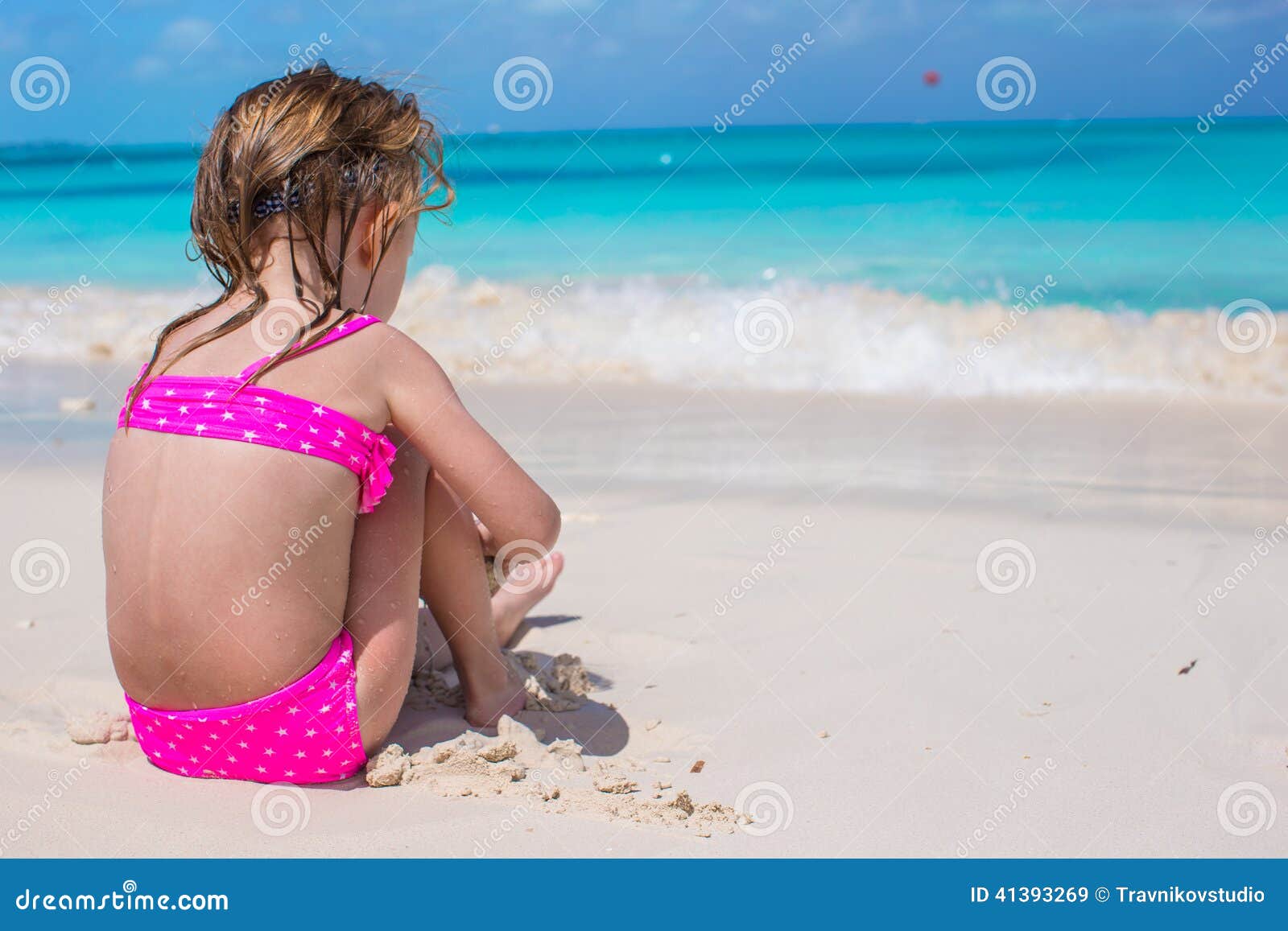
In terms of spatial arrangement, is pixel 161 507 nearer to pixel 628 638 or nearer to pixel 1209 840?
pixel 628 638

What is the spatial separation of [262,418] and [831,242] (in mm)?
12520

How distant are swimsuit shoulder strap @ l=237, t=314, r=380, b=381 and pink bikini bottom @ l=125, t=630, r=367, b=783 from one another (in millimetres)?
510

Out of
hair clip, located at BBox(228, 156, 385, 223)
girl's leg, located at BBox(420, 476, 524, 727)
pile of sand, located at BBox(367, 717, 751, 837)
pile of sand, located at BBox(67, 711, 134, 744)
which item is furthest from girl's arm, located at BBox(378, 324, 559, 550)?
pile of sand, located at BBox(67, 711, 134, 744)

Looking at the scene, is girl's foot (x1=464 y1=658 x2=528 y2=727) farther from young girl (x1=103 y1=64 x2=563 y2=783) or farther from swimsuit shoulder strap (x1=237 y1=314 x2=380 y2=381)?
swimsuit shoulder strap (x1=237 y1=314 x2=380 y2=381)

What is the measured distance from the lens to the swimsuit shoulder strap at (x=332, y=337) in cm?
203

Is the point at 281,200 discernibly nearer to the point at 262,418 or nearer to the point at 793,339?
the point at 262,418

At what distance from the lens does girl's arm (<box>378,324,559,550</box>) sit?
6.84 feet

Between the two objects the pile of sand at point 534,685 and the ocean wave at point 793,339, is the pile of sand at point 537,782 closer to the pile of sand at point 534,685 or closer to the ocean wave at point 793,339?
the pile of sand at point 534,685

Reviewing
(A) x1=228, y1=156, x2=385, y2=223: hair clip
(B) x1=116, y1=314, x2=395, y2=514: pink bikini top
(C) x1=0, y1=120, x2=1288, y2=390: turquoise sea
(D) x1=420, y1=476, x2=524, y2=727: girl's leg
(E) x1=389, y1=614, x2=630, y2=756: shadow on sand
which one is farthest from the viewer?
(C) x1=0, y1=120, x2=1288, y2=390: turquoise sea

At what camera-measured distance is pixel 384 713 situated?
2.25 metres

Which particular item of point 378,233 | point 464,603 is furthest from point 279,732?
point 378,233

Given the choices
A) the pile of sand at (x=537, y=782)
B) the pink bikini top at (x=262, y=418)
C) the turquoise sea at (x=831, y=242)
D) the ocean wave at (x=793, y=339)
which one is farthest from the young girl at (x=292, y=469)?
the ocean wave at (x=793, y=339)

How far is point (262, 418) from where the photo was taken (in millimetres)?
2000

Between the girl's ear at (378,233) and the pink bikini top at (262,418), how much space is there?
20 cm
